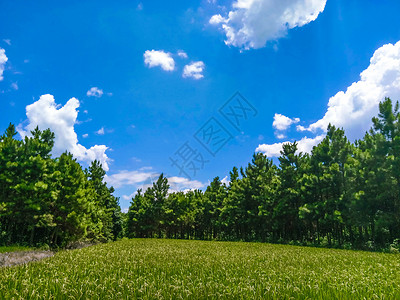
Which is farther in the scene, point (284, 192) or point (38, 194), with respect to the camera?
point (284, 192)

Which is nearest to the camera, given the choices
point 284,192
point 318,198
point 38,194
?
point 38,194

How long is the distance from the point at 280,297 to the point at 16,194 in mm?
29269

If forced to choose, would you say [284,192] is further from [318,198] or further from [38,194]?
[38,194]

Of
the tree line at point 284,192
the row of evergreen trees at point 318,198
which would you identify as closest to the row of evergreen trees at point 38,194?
the tree line at point 284,192

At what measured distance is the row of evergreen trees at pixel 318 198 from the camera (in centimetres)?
2464

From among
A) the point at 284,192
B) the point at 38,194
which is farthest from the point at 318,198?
the point at 38,194

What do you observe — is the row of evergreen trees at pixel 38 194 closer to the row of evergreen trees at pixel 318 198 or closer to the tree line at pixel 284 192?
the tree line at pixel 284 192

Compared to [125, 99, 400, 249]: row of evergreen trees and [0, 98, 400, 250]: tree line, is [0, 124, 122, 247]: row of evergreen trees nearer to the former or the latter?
[0, 98, 400, 250]: tree line

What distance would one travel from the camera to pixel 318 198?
3519 cm

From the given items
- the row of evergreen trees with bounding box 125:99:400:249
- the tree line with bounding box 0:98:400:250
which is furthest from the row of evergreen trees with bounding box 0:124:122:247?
the row of evergreen trees with bounding box 125:99:400:249

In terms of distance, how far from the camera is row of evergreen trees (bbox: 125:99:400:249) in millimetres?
24641

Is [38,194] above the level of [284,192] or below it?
below

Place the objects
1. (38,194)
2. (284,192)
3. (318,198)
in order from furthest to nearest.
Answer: (284,192)
(318,198)
(38,194)

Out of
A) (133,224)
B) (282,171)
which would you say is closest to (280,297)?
(282,171)
